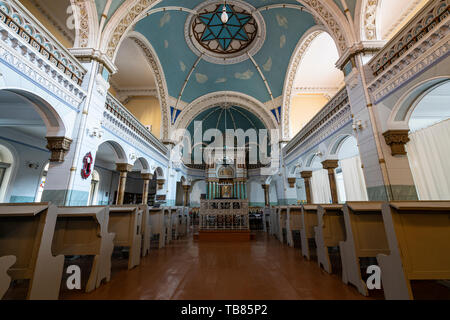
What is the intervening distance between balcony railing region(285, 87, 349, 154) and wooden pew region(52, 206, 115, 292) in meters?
6.33

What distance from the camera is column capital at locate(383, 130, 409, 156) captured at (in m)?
3.85

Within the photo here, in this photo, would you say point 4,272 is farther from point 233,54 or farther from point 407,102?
point 233,54

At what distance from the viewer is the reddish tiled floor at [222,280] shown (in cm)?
196

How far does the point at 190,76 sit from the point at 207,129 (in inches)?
193

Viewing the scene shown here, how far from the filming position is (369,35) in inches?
189

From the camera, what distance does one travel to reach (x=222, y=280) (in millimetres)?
2371

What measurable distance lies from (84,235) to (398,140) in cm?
Result: 570

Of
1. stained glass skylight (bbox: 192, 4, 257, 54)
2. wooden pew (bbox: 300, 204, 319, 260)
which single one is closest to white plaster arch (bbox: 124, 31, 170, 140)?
stained glass skylight (bbox: 192, 4, 257, 54)

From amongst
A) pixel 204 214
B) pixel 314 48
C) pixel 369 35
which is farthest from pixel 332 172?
pixel 314 48

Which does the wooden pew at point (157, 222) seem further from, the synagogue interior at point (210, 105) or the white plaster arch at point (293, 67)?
the white plaster arch at point (293, 67)

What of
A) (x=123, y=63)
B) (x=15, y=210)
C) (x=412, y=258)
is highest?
(x=123, y=63)

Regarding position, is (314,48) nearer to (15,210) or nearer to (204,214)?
(204,214)

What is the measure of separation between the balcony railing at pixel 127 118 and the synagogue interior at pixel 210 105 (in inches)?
2.8

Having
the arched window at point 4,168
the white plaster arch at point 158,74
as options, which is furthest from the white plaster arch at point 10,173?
the white plaster arch at point 158,74
